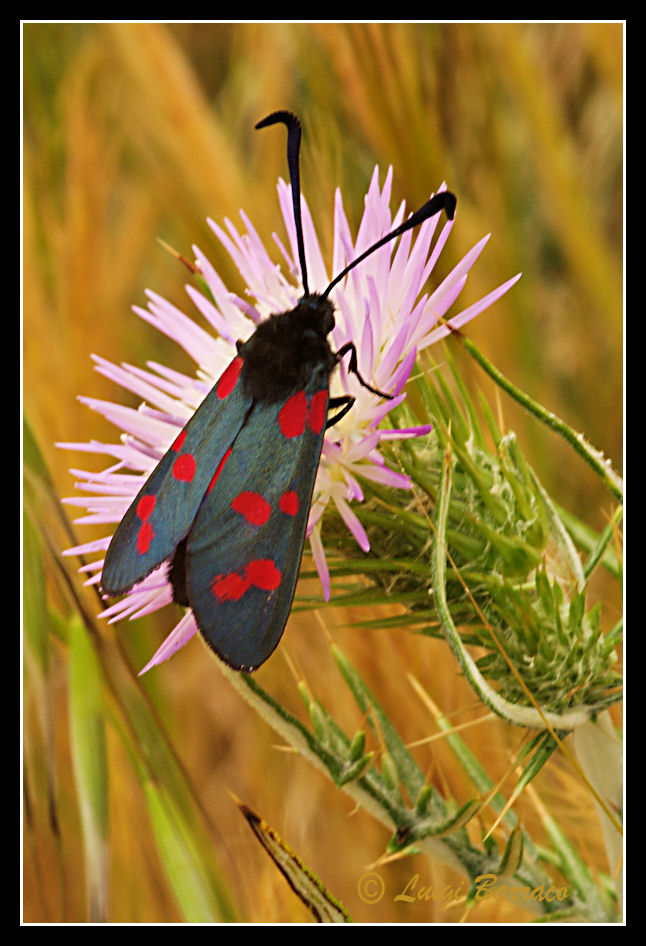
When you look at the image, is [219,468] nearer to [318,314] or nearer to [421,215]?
[318,314]

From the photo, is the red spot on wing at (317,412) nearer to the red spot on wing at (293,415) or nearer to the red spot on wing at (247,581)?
the red spot on wing at (293,415)

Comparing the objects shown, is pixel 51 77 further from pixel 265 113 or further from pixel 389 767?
pixel 389 767

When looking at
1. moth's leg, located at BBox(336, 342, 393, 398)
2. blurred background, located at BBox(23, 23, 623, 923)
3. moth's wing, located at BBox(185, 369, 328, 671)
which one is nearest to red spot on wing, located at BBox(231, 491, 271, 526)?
moth's wing, located at BBox(185, 369, 328, 671)

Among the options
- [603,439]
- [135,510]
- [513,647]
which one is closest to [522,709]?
[513,647]

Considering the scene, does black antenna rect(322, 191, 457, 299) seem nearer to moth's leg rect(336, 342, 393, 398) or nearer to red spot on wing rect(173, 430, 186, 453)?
moth's leg rect(336, 342, 393, 398)
